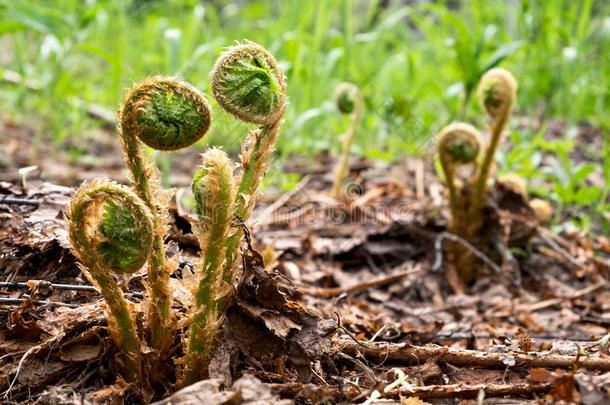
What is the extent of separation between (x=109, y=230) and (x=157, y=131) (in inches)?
8.8

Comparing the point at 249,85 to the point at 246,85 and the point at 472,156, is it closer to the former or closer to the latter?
the point at 246,85

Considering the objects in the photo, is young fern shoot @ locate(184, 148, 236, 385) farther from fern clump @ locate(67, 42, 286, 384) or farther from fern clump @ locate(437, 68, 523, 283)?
fern clump @ locate(437, 68, 523, 283)

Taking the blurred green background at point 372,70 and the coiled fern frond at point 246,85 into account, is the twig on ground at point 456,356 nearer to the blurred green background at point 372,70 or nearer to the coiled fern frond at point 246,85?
the coiled fern frond at point 246,85

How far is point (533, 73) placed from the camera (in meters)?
4.44

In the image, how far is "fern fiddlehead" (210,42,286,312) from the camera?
1.16m

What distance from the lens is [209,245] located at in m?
1.10

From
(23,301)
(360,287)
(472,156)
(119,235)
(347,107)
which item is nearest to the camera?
(119,235)

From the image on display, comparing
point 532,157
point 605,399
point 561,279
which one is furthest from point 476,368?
point 532,157

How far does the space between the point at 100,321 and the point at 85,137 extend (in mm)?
3785

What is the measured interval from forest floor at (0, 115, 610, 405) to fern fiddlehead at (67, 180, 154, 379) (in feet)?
0.42

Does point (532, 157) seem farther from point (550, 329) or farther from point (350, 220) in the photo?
point (550, 329)

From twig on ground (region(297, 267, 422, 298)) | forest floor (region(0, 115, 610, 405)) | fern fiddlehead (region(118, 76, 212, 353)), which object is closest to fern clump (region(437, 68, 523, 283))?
forest floor (region(0, 115, 610, 405))

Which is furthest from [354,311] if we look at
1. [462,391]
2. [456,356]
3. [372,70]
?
[372,70]

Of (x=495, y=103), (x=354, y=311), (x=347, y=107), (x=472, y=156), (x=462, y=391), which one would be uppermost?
(x=347, y=107)
